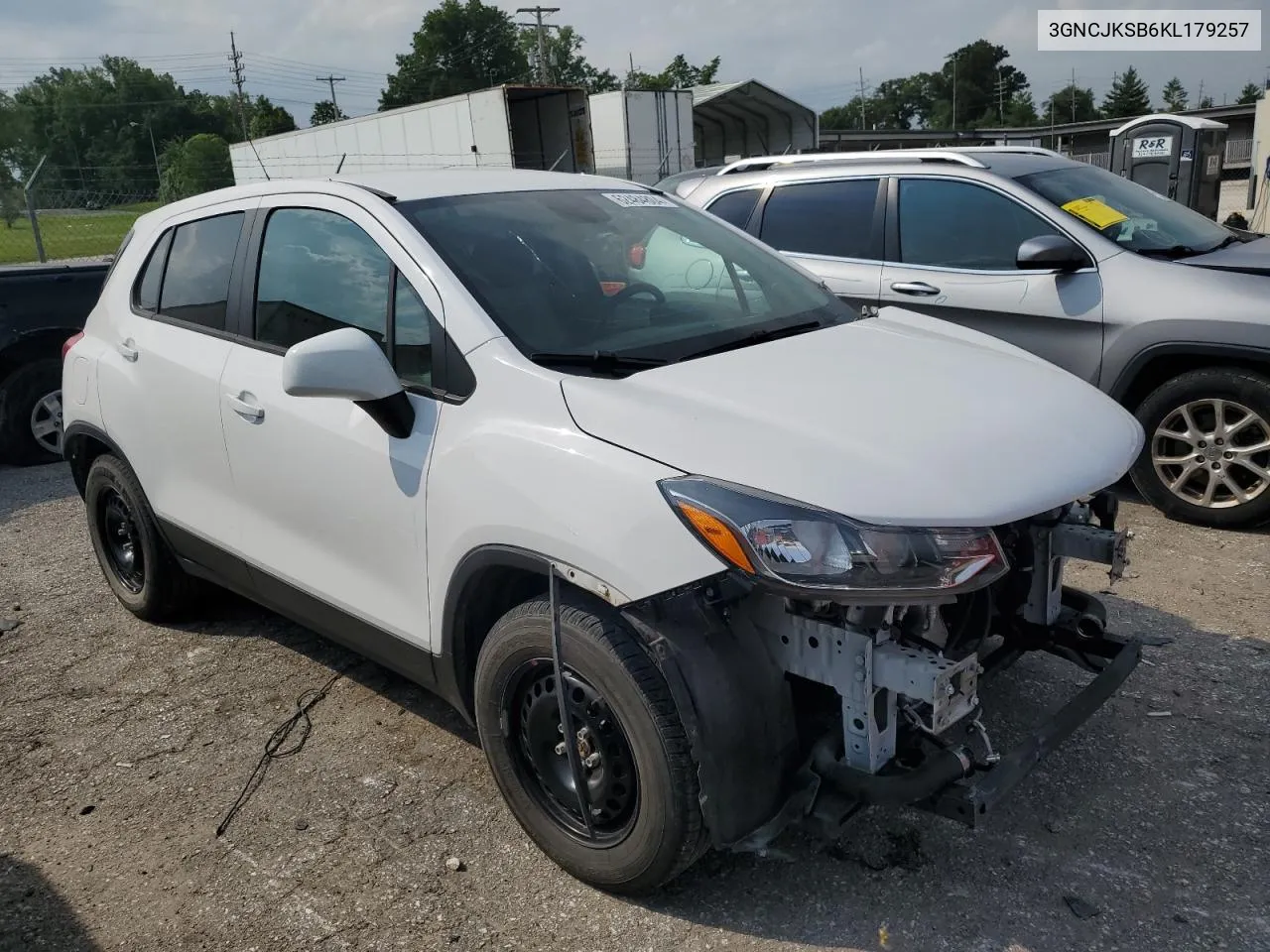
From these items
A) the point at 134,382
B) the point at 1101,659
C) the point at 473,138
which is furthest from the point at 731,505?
the point at 473,138

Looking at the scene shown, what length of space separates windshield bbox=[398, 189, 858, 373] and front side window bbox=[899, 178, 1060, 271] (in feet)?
7.62

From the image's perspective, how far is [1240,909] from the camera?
8.13 feet

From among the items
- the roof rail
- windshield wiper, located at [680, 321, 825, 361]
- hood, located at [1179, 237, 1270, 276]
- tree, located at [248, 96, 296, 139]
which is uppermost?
tree, located at [248, 96, 296, 139]

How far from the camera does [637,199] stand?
3.69m

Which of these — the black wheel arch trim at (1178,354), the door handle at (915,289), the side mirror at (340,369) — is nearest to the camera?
the side mirror at (340,369)

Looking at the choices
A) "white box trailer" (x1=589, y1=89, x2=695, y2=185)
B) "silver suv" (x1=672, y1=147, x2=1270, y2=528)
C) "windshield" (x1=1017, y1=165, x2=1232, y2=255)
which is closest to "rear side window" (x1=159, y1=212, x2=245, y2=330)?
"silver suv" (x1=672, y1=147, x2=1270, y2=528)

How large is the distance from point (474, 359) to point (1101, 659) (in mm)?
1912

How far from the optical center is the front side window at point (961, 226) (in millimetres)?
5477

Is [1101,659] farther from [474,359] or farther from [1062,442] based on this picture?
[474,359]

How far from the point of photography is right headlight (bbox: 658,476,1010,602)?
2152 millimetres

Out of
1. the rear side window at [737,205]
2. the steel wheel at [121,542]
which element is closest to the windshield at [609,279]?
the steel wheel at [121,542]

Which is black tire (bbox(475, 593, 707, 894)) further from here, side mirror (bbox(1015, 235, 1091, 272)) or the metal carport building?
the metal carport building

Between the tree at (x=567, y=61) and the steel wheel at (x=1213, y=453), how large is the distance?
280ft

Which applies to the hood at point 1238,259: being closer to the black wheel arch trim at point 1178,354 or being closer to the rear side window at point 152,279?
the black wheel arch trim at point 1178,354
